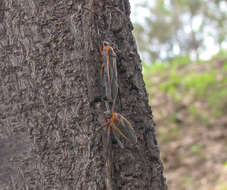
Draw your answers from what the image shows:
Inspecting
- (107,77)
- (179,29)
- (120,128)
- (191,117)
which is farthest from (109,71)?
(179,29)

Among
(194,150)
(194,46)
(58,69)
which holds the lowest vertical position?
(194,150)

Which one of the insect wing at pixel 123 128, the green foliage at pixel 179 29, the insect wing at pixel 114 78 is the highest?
the green foliage at pixel 179 29

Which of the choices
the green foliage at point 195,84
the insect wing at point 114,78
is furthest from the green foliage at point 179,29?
the insect wing at point 114,78

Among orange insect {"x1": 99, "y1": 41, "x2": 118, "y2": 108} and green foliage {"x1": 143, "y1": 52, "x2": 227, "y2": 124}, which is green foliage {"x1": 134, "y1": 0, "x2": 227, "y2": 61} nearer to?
green foliage {"x1": 143, "y1": 52, "x2": 227, "y2": 124}

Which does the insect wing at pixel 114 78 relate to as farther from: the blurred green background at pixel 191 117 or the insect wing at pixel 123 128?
the blurred green background at pixel 191 117

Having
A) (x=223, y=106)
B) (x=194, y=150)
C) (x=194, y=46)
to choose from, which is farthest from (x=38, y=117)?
(x=194, y=46)

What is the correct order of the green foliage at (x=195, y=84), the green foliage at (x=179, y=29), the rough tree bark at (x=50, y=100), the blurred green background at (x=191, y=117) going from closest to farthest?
1. the rough tree bark at (x=50, y=100)
2. the blurred green background at (x=191, y=117)
3. the green foliage at (x=195, y=84)
4. the green foliage at (x=179, y=29)

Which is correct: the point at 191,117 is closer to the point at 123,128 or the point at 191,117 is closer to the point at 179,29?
the point at 123,128

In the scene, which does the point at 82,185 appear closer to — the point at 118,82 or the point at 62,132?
the point at 62,132
